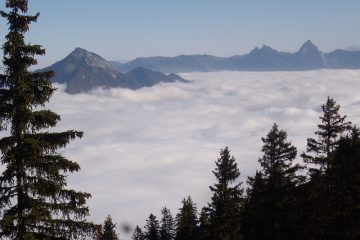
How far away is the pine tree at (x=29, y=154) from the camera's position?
15047mm

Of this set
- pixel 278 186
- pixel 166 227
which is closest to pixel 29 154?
pixel 278 186

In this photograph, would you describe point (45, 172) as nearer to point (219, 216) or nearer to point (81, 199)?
point (81, 199)

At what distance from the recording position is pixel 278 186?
1276 inches

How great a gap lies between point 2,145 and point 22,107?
4.66ft

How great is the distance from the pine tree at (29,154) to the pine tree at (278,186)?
766 inches

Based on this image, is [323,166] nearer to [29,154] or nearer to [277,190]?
[277,190]

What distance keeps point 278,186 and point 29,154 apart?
21.5 m

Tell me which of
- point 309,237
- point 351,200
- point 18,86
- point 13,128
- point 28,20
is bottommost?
point 309,237

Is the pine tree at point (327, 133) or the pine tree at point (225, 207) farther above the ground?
the pine tree at point (327, 133)

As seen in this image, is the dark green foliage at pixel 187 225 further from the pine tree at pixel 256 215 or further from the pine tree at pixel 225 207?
the pine tree at pixel 225 207

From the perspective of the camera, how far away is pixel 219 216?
105 feet

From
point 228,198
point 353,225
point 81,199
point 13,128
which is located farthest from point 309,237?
point 13,128

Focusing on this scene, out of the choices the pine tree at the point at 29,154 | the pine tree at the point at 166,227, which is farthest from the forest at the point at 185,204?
the pine tree at the point at 166,227

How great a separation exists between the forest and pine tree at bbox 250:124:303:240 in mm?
72
